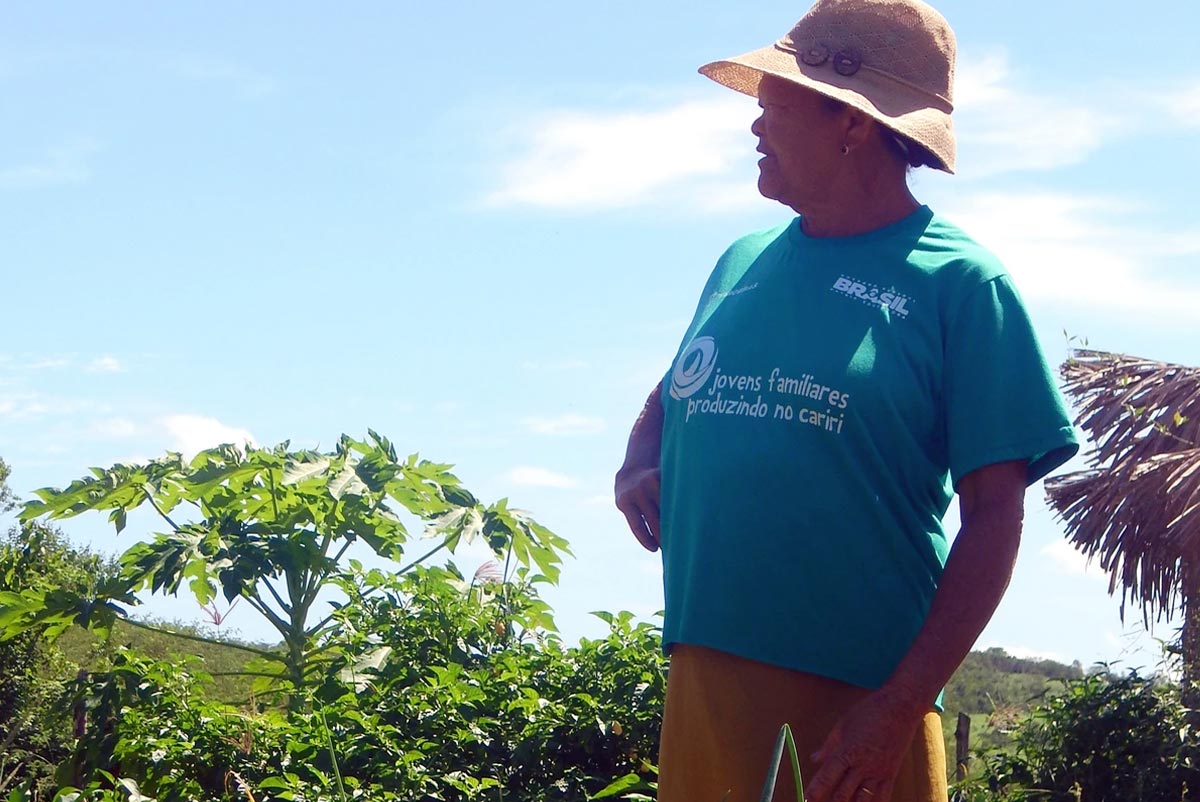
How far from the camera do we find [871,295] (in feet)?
7.09

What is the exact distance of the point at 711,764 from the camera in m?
2.13

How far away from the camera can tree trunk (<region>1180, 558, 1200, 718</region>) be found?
5.89 meters

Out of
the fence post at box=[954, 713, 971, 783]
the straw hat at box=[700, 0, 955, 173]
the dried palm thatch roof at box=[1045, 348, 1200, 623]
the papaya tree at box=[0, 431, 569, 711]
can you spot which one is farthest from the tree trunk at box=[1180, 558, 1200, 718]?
the straw hat at box=[700, 0, 955, 173]

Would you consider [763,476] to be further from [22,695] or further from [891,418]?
[22,695]

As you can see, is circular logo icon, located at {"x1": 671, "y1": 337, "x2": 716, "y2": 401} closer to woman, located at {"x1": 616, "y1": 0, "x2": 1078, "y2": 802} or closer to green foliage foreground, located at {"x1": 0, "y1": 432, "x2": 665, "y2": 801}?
woman, located at {"x1": 616, "y1": 0, "x2": 1078, "y2": 802}

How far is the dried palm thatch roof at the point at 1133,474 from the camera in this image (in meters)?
7.14

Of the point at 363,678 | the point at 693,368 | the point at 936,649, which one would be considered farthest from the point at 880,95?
the point at 363,678

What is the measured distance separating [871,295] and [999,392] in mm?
250

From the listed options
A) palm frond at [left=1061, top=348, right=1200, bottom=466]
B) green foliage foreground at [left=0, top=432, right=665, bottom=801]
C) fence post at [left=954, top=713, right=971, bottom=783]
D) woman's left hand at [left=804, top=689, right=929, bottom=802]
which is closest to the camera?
woman's left hand at [left=804, top=689, right=929, bottom=802]

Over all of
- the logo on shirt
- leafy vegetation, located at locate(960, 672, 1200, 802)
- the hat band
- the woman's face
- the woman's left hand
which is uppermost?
the hat band

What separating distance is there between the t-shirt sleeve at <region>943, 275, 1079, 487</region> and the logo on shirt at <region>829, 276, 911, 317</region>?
0.07 meters

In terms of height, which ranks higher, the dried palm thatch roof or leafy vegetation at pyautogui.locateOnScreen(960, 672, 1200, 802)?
the dried palm thatch roof

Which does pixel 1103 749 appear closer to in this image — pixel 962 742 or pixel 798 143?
pixel 962 742

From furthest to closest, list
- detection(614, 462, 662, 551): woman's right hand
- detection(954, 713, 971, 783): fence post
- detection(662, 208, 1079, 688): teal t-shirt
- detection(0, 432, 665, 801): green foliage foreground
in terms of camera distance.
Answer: detection(954, 713, 971, 783): fence post < detection(0, 432, 665, 801): green foliage foreground < detection(614, 462, 662, 551): woman's right hand < detection(662, 208, 1079, 688): teal t-shirt
